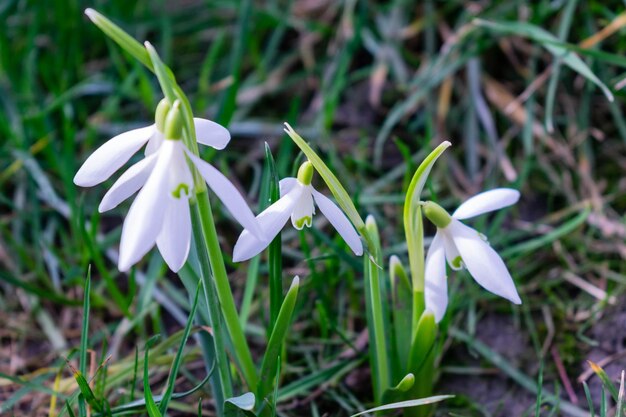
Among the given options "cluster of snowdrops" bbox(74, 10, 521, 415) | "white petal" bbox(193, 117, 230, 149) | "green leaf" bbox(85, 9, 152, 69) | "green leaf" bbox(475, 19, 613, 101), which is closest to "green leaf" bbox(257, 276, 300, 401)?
"cluster of snowdrops" bbox(74, 10, 521, 415)

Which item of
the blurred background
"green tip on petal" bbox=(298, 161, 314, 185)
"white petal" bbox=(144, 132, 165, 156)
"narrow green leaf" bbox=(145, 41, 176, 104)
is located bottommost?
the blurred background

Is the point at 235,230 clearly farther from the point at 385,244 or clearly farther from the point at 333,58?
the point at 333,58

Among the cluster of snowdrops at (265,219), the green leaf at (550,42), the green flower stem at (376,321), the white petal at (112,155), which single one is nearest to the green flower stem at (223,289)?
the cluster of snowdrops at (265,219)

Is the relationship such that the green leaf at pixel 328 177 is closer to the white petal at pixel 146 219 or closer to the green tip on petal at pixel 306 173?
the green tip on petal at pixel 306 173

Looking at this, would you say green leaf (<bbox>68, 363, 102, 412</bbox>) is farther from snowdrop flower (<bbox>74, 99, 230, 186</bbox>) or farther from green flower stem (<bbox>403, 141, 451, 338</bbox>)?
green flower stem (<bbox>403, 141, 451, 338</bbox>)

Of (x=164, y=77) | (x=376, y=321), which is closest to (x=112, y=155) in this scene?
(x=164, y=77)
